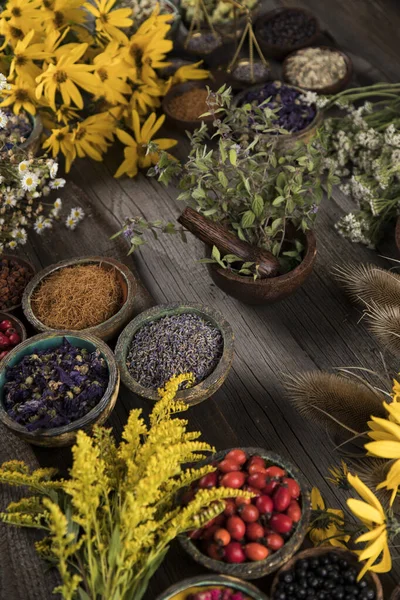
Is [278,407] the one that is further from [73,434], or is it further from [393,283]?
[73,434]

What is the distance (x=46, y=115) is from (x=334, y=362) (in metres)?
1.58

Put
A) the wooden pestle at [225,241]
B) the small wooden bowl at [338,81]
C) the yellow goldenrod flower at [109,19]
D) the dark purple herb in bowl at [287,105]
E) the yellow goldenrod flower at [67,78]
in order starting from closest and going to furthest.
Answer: the wooden pestle at [225,241] < the yellow goldenrod flower at [67,78] < the yellow goldenrod flower at [109,19] < the dark purple herb in bowl at [287,105] < the small wooden bowl at [338,81]

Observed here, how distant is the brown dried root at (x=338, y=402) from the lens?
6.07 feet

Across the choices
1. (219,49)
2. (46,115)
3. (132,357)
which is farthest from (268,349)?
(219,49)

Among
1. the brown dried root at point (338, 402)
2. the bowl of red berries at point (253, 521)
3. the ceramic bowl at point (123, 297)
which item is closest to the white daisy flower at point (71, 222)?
the ceramic bowl at point (123, 297)

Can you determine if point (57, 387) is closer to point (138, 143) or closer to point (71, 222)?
point (71, 222)

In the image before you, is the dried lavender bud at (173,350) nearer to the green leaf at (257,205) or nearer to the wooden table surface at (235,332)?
the wooden table surface at (235,332)

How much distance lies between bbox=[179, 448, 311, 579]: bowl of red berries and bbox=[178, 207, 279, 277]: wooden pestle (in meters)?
0.72

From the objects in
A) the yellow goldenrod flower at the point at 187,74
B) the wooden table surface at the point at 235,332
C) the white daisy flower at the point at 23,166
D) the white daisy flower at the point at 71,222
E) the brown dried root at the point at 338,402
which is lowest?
the white daisy flower at the point at 71,222

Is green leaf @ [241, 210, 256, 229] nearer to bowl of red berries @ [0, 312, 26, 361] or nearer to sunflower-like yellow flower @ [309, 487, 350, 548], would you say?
bowl of red berries @ [0, 312, 26, 361]

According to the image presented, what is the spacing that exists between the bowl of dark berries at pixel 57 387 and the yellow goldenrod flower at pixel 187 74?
1662mm

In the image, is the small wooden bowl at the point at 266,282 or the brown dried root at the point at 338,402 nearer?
the brown dried root at the point at 338,402

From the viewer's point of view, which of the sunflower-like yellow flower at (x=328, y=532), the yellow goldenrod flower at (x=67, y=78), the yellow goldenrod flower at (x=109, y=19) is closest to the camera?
the sunflower-like yellow flower at (x=328, y=532)

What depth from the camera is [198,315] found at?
217 centimetres
